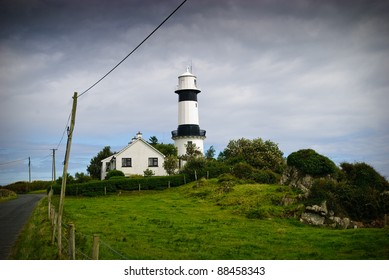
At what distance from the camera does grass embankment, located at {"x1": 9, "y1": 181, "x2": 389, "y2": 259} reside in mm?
15578

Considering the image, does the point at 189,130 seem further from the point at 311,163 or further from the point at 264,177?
the point at 311,163

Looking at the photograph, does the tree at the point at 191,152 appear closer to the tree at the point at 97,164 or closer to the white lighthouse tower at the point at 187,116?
the white lighthouse tower at the point at 187,116

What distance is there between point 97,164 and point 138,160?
1839 centimetres

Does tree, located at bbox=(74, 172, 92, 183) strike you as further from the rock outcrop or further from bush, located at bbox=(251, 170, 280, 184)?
the rock outcrop

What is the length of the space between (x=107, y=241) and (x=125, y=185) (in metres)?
31.4

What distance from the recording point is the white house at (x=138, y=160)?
62.1 meters

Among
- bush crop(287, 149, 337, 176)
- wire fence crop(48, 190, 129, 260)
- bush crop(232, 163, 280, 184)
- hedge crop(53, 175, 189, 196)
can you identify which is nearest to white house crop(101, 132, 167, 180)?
hedge crop(53, 175, 189, 196)

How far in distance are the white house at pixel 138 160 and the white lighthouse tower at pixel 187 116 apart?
4.81m

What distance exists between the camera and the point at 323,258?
14.5 m

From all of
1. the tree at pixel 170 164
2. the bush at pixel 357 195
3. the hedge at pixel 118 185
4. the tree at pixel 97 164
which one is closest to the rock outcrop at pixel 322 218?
the bush at pixel 357 195

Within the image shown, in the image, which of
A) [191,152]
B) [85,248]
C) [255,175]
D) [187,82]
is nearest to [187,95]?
[187,82]

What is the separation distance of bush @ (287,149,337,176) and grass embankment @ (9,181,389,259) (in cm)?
208
